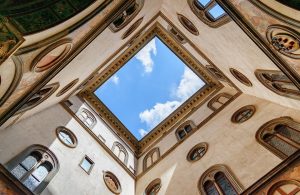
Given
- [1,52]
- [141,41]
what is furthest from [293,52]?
[141,41]

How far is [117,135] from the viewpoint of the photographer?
1653 centimetres

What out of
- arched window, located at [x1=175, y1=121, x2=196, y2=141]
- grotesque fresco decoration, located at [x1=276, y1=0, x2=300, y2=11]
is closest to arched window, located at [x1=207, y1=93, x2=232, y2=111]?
arched window, located at [x1=175, y1=121, x2=196, y2=141]

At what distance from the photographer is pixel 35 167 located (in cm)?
862

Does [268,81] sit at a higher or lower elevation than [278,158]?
higher

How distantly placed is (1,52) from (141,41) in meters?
12.6

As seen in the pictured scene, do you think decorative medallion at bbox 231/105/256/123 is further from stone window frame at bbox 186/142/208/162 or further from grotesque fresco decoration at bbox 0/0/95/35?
grotesque fresco decoration at bbox 0/0/95/35

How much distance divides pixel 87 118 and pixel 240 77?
797 cm

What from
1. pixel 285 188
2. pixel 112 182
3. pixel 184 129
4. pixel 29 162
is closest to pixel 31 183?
pixel 29 162

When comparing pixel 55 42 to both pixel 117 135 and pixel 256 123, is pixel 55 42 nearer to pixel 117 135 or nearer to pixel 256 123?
pixel 256 123

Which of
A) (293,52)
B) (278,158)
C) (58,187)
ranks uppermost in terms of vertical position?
(58,187)

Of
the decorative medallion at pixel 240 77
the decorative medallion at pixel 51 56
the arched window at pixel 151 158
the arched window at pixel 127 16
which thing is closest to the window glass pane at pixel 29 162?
the decorative medallion at pixel 51 56

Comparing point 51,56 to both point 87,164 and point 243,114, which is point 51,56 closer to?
point 87,164

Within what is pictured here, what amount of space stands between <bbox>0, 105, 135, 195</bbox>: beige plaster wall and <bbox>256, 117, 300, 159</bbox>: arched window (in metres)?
6.23

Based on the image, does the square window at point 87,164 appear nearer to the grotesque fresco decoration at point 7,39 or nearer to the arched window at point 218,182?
the arched window at point 218,182
